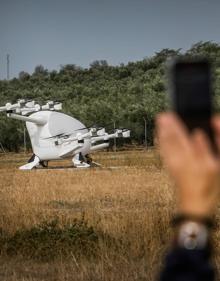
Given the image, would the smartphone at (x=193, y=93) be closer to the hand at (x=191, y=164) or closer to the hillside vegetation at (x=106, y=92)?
the hand at (x=191, y=164)

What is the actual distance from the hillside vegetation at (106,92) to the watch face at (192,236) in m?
45.2

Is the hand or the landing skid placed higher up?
the hand

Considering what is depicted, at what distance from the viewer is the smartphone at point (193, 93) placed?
3.68 ft

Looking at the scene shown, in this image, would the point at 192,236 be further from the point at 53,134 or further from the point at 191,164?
the point at 53,134

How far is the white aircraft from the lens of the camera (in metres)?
44.9

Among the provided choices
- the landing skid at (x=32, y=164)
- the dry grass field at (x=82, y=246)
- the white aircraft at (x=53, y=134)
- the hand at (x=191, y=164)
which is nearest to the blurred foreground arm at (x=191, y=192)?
the hand at (x=191, y=164)

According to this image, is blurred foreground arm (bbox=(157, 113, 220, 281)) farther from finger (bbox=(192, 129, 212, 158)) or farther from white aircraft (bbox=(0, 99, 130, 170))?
white aircraft (bbox=(0, 99, 130, 170))

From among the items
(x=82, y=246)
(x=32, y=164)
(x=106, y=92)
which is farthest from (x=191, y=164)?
(x=106, y=92)

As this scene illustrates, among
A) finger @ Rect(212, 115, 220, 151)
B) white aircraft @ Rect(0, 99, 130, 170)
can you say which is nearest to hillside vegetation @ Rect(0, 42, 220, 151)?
white aircraft @ Rect(0, 99, 130, 170)

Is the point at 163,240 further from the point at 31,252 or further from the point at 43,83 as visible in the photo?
the point at 43,83

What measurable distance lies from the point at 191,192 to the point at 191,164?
0.05 m

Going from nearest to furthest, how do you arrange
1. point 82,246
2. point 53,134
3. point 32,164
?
point 82,246 → point 32,164 → point 53,134

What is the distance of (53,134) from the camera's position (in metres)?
45.7

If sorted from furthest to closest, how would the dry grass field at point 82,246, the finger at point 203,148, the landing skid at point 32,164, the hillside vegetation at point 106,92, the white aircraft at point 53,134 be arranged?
1. the hillside vegetation at point 106,92
2. the white aircraft at point 53,134
3. the landing skid at point 32,164
4. the dry grass field at point 82,246
5. the finger at point 203,148
